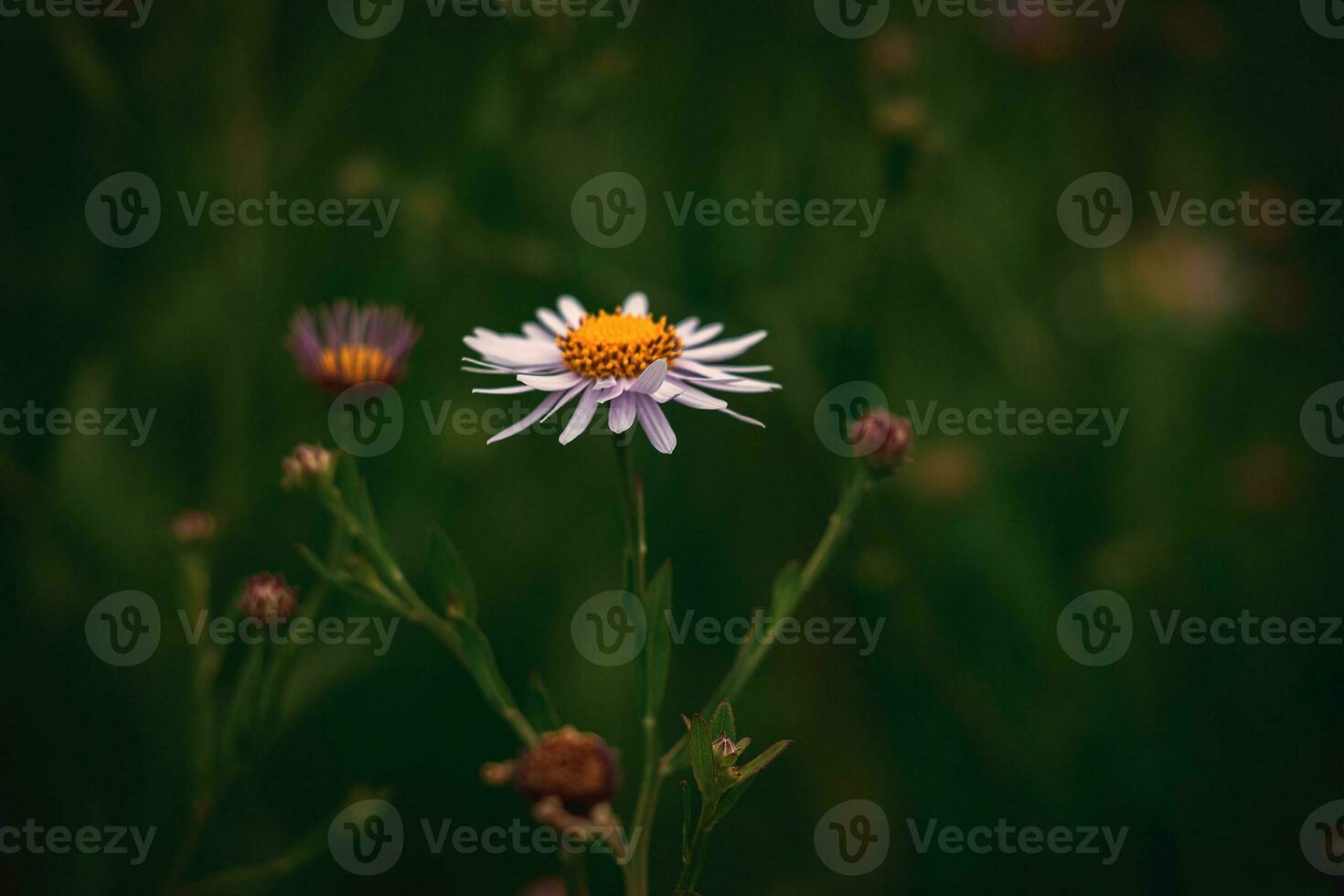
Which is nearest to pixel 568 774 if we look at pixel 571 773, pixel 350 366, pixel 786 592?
pixel 571 773

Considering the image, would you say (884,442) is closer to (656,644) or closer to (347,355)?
(656,644)

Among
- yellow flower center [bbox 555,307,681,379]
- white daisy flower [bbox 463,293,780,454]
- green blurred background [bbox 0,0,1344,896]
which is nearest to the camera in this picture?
white daisy flower [bbox 463,293,780,454]

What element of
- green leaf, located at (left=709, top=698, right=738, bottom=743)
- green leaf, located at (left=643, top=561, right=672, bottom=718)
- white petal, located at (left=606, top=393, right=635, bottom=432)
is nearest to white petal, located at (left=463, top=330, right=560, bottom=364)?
white petal, located at (left=606, top=393, right=635, bottom=432)

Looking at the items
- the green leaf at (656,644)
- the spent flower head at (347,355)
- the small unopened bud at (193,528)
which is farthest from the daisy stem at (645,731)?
the small unopened bud at (193,528)

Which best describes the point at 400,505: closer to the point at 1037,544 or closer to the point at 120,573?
the point at 120,573

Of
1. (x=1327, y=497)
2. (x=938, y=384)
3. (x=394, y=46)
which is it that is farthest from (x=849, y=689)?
(x=394, y=46)

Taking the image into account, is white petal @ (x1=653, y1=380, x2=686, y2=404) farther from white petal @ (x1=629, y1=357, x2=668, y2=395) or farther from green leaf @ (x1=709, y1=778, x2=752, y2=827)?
green leaf @ (x1=709, y1=778, x2=752, y2=827)

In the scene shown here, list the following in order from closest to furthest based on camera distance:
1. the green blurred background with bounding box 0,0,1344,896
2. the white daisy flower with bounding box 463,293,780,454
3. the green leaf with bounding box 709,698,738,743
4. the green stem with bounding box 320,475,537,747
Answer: the green leaf with bounding box 709,698,738,743 → the green stem with bounding box 320,475,537,747 → the white daisy flower with bounding box 463,293,780,454 → the green blurred background with bounding box 0,0,1344,896
